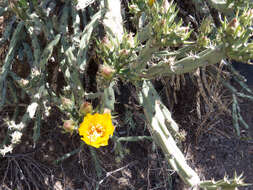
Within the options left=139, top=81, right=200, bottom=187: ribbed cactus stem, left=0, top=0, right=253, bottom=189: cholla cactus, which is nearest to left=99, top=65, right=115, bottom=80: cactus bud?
left=0, top=0, right=253, bottom=189: cholla cactus

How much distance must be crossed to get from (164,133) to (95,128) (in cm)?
47

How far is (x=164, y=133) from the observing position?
179 centimetres

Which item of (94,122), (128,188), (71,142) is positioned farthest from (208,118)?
(94,122)

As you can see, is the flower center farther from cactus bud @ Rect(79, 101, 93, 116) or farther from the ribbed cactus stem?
the ribbed cactus stem

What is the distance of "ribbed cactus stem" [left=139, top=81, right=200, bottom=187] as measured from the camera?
1661mm

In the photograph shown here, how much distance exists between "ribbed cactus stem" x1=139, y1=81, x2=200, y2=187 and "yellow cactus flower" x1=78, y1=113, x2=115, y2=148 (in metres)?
0.34

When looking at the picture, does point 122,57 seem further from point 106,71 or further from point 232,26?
point 232,26

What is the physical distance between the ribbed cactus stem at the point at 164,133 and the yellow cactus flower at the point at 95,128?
13.6 inches

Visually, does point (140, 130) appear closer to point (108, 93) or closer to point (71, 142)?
point (71, 142)

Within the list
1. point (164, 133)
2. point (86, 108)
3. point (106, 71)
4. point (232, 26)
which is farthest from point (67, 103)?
point (232, 26)

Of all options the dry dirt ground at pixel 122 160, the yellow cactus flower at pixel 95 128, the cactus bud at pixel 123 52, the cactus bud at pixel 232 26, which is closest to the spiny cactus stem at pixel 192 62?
the cactus bud at pixel 232 26

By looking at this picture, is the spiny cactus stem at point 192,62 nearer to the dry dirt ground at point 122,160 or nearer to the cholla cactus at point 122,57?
the cholla cactus at point 122,57

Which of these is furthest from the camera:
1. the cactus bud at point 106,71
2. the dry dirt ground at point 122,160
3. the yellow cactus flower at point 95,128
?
the dry dirt ground at point 122,160

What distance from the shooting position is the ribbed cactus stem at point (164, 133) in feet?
5.45
